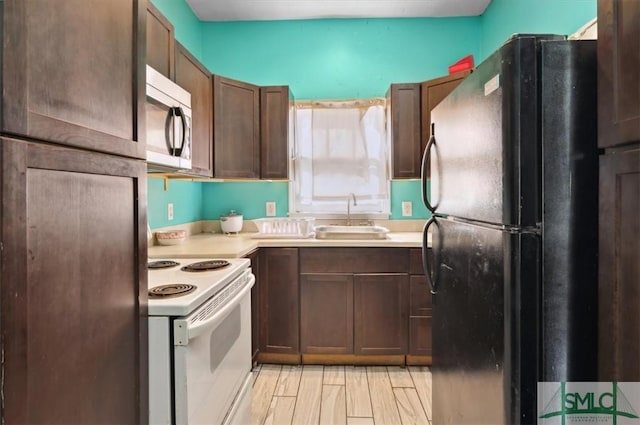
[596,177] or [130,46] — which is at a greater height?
[130,46]

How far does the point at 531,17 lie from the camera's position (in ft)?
7.57

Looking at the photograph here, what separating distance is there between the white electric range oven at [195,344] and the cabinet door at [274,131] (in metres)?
1.32

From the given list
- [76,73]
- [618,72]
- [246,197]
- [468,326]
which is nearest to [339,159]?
[246,197]

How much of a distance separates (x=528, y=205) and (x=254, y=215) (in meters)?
2.54

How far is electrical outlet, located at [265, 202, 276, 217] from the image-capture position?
3153 millimetres

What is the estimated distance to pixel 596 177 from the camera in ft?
2.89

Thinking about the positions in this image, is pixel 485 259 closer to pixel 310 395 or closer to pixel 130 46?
pixel 130 46

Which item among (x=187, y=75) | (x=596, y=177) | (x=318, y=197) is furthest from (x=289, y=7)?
(x=596, y=177)

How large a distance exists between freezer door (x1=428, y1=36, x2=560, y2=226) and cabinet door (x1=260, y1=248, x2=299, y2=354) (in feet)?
5.11

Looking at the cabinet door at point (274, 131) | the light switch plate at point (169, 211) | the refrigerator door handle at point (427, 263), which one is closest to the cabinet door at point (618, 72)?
the refrigerator door handle at point (427, 263)

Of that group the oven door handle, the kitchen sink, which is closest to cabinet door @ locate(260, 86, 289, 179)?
the kitchen sink

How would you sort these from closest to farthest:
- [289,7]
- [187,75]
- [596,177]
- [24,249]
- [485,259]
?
1. [24,249]
2. [596,177]
3. [485,259]
4. [187,75]
5. [289,7]

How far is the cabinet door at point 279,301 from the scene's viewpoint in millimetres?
2533

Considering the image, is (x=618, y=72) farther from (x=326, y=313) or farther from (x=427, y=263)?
(x=326, y=313)
